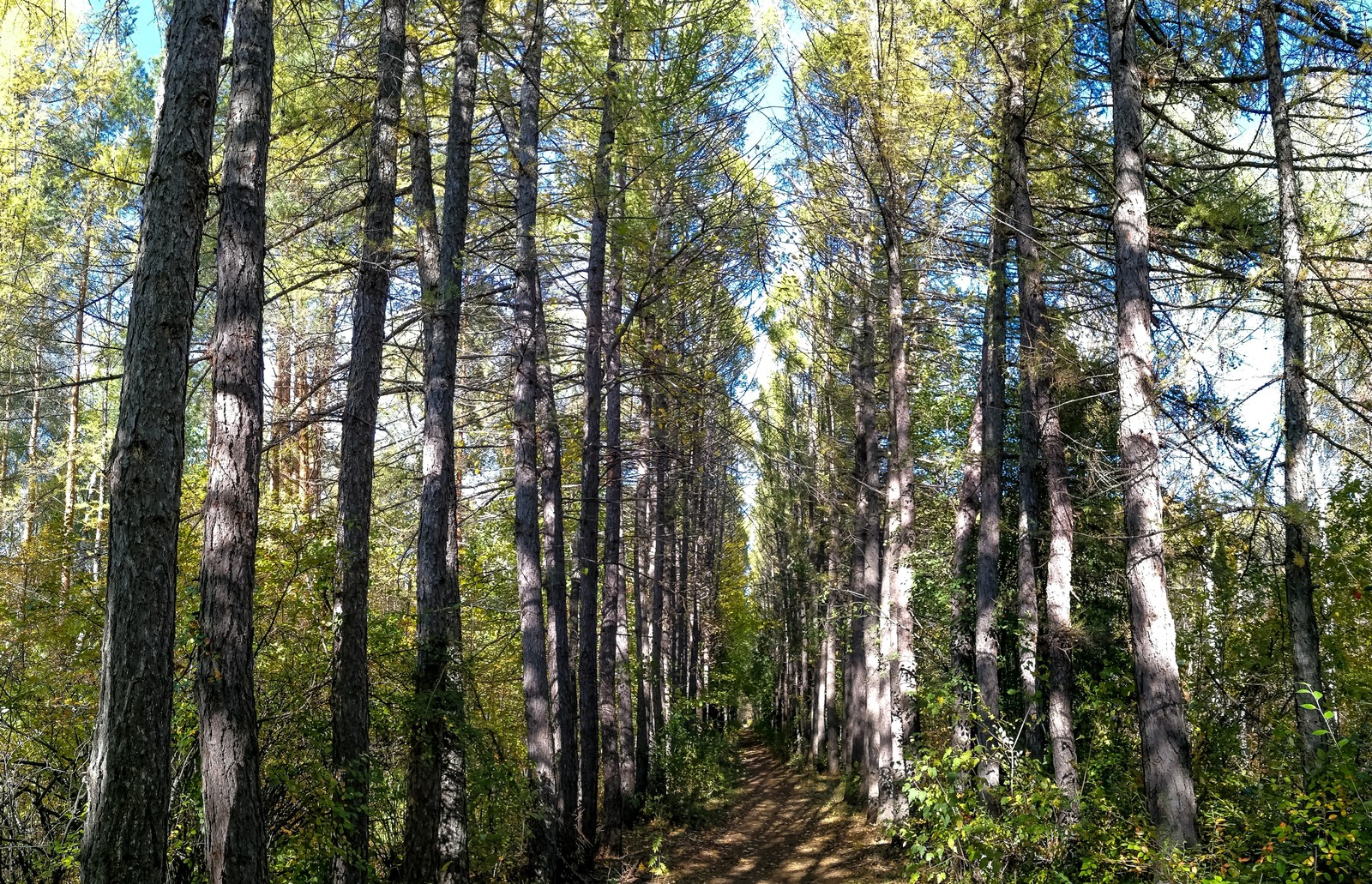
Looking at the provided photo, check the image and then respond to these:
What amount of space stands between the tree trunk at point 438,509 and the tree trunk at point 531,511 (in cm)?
124

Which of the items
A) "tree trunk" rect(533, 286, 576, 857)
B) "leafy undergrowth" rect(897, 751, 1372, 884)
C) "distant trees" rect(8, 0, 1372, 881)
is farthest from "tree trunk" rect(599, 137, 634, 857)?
"leafy undergrowth" rect(897, 751, 1372, 884)

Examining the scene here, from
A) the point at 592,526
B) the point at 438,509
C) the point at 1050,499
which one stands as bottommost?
the point at 438,509

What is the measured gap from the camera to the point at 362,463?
7.36m

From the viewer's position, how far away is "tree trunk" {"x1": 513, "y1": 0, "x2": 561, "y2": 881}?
9.68 metres

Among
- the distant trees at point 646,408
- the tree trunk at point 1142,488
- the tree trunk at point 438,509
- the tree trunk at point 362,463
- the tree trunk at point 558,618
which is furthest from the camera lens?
the tree trunk at point 558,618

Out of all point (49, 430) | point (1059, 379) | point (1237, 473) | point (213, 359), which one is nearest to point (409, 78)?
point (213, 359)

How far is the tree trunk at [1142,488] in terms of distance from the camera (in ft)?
22.6

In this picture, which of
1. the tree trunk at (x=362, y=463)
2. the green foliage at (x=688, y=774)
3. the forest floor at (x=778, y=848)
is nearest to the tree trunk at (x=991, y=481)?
the forest floor at (x=778, y=848)

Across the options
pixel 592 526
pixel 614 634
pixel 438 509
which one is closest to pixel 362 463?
pixel 438 509

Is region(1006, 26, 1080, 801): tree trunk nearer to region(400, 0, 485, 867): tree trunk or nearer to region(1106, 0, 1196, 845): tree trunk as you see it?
region(1106, 0, 1196, 845): tree trunk

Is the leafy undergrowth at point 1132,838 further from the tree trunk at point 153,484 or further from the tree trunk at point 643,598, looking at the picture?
the tree trunk at point 643,598

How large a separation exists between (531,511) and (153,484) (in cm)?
620

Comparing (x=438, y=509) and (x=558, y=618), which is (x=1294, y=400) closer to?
(x=438, y=509)

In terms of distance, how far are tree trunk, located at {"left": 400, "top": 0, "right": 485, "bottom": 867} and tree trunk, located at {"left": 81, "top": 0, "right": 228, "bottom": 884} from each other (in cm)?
319
